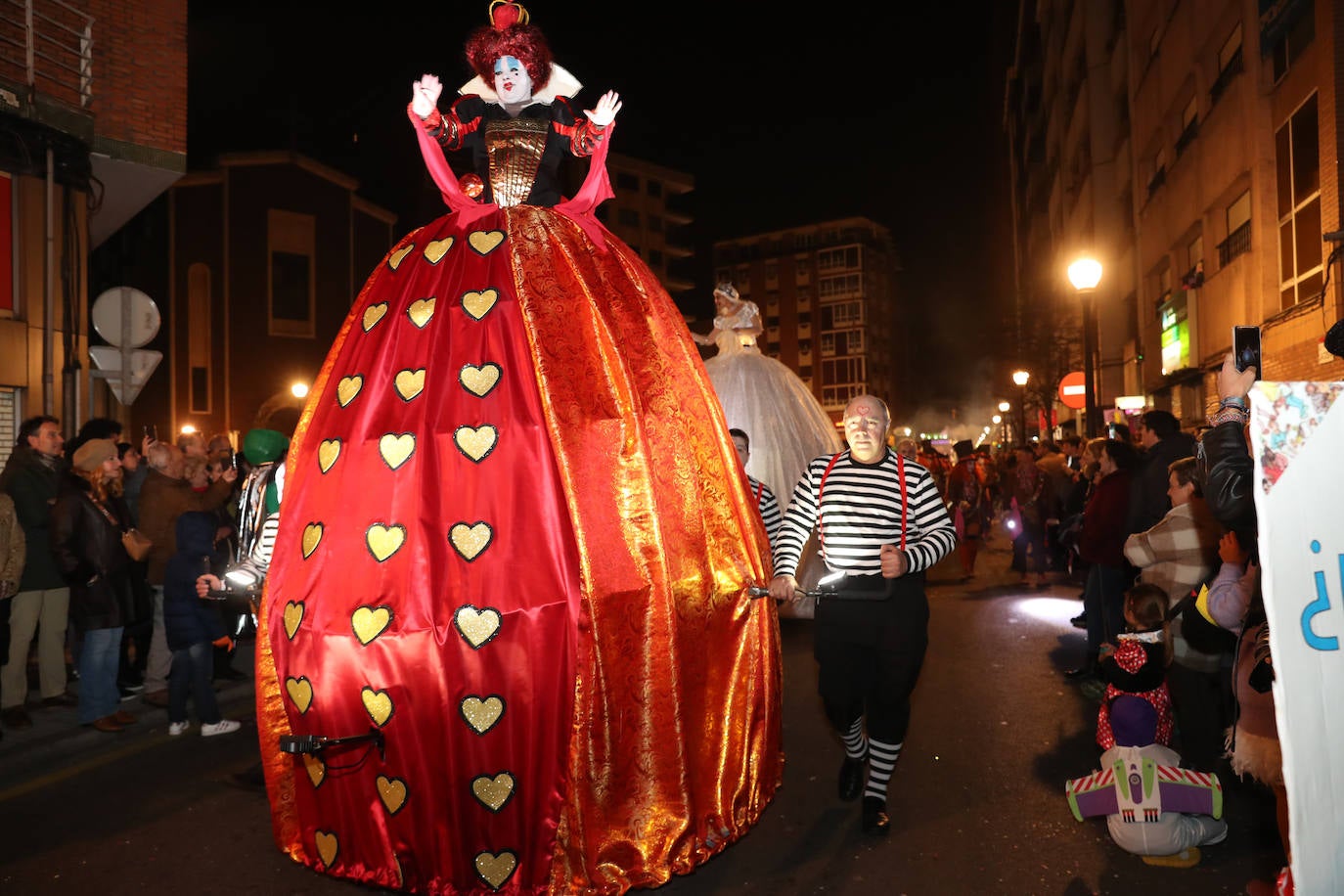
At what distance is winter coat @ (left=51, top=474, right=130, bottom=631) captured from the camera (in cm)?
654

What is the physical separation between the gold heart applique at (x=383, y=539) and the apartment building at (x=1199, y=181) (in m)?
12.3

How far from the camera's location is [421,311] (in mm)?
4195

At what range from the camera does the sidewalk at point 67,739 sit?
5.91 meters

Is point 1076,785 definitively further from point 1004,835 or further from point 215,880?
point 215,880

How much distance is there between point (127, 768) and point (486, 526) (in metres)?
3.65

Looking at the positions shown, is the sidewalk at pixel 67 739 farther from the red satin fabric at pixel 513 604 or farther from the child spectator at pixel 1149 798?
the child spectator at pixel 1149 798

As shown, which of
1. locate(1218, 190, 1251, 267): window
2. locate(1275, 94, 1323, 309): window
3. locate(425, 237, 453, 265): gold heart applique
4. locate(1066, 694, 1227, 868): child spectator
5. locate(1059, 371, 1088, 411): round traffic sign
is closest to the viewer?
locate(1066, 694, 1227, 868): child spectator

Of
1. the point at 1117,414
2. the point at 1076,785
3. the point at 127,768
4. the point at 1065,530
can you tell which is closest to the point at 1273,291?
the point at 1117,414

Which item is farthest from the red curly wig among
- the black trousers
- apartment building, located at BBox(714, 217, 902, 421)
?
apartment building, located at BBox(714, 217, 902, 421)

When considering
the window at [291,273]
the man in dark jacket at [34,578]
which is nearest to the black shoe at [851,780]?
the man in dark jacket at [34,578]

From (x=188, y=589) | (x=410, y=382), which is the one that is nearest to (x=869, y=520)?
(x=410, y=382)

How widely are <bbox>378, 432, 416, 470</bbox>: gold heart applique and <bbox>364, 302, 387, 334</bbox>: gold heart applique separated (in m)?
0.65

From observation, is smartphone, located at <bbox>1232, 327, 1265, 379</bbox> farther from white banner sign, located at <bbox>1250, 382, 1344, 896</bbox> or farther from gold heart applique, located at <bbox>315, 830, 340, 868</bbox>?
gold heart applique, located at <bbox>315, 830, 340, 868</bbox>

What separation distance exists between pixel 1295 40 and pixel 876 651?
1419 cm
